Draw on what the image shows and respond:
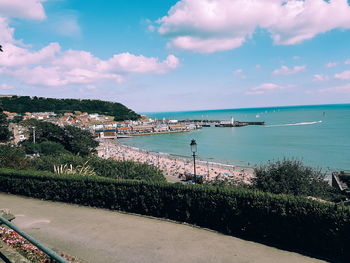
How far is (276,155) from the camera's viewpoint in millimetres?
60531

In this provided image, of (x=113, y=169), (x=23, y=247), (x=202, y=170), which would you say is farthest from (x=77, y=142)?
(x=23, y=247)

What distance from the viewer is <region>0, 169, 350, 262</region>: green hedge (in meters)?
8.35

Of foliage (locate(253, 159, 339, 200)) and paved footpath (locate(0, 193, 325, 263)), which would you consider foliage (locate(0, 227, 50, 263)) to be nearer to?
paved footpath (locate(0, 193, 325, 263))

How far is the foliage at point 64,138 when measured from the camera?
46006mm

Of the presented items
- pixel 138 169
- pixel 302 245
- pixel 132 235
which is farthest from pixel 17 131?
pixel 302 245

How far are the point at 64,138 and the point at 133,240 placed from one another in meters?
45.4

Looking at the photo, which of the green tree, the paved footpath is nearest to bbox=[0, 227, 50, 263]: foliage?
the paved footpath

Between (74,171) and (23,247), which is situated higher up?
(23,247)

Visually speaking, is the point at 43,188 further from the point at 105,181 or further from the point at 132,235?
the point at 132,235

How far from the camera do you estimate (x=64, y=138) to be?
5022 cm

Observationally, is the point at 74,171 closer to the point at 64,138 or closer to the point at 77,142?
the point at 77,142

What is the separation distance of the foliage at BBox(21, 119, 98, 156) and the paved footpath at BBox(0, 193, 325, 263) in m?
34.5

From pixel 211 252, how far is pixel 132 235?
2.97 m

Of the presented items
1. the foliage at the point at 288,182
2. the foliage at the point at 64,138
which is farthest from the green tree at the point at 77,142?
the foliage at the point at 288,182
